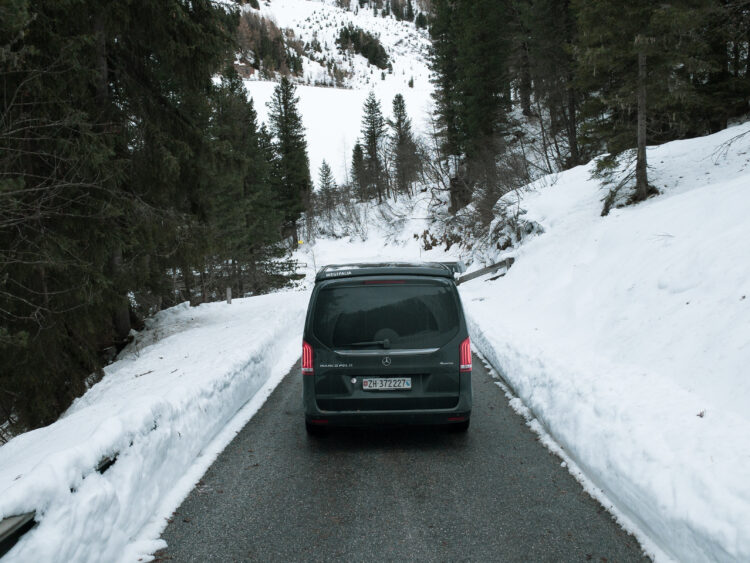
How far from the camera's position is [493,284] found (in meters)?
18.2

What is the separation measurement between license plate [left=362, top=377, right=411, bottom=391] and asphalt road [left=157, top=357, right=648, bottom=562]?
2.46ft

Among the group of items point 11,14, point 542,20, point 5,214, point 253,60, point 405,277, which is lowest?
point 405,277

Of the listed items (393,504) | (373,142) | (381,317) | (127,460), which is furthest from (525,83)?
(127,460)

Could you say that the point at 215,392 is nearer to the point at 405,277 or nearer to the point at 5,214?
the point at 405,277

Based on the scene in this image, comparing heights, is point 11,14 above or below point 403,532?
above

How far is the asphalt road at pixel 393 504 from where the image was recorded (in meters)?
3.31

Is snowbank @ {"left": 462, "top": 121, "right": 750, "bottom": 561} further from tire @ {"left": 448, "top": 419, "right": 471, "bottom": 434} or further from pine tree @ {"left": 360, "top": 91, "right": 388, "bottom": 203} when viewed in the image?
pine tree @ {"left": 360, "top": 91, "right": 388, "bottom": 203}

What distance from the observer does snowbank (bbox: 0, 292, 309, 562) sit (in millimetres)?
2967

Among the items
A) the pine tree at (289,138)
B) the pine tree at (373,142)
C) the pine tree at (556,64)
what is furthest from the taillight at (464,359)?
the pine tree at (373,142)

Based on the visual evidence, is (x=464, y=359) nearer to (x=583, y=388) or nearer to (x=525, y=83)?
(x=583, y=388)

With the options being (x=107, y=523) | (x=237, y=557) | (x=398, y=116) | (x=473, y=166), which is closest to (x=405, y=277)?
(x=237, y=557)

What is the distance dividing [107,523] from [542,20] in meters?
37.6

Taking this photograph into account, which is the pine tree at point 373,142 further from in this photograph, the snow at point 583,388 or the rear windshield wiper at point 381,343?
the rear windshield wiper at point 381,343

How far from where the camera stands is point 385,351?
4.80m
